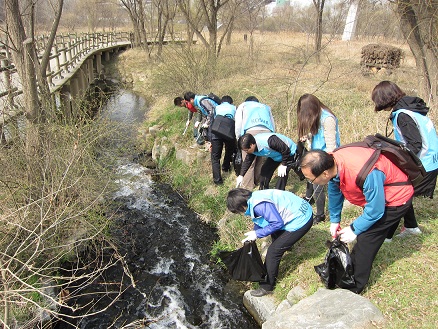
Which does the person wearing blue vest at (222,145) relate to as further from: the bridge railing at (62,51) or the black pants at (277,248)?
the bridge railing at (62,51)

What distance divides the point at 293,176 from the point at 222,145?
1.30 metres

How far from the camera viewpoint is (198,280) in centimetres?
446

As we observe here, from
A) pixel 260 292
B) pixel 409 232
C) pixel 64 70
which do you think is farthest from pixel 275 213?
pixel 64 70

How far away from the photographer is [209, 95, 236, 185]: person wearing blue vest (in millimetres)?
5344

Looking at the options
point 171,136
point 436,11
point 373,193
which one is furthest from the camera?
point 171,136

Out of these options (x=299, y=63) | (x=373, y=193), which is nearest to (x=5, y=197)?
(x=373, y=193)

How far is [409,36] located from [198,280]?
6.03 m

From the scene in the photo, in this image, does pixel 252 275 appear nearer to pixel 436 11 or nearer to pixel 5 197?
pixel 5 197

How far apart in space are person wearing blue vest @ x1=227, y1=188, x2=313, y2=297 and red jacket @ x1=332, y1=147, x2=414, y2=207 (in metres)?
0.70

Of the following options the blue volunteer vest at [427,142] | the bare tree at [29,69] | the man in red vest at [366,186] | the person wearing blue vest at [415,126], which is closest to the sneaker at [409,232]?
the person wearing blue vest at [415,126]

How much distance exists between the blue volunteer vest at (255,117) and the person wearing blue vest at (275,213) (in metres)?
1.54

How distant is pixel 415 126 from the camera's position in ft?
9.91

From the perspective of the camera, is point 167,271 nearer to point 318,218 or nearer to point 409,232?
point 318,218

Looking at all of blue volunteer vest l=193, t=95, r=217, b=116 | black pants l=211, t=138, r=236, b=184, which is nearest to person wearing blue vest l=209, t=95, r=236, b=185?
black pants l=211, t=138, r=236, b=184
